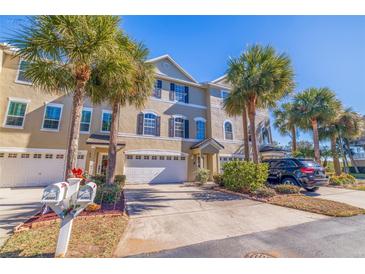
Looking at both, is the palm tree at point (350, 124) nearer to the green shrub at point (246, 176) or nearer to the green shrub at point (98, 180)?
the green shrub at point (246, 176)

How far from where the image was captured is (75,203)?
3.33 m

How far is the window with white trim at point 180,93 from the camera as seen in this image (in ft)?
56.4

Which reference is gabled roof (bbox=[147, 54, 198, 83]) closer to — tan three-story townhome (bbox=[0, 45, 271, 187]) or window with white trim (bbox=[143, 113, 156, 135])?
tan three-story townhome (bbox=[0, 45, 271, 187])

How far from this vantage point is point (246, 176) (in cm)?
965

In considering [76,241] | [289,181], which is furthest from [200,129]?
[76,241]

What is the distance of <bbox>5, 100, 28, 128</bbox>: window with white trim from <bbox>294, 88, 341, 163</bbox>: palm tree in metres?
22.9

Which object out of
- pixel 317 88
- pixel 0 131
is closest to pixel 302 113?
A: pixel 317 88

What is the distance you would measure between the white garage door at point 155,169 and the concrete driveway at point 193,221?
22.3 ft

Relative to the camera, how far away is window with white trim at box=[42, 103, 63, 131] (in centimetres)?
1249

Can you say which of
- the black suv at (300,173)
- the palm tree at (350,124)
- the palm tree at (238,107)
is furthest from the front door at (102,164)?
the palm tree at (350,124)

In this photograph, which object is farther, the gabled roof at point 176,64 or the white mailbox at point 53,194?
the gabled roof at point 176,64

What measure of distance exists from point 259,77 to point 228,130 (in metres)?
8.86

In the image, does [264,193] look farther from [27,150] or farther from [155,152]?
[27,150]
